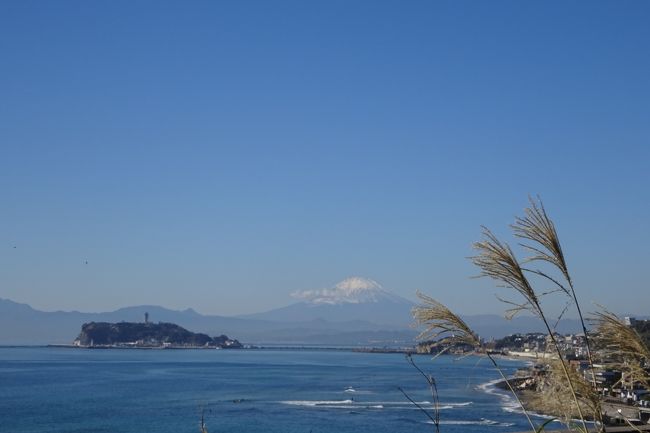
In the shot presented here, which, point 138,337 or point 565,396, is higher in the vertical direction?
point 138,337

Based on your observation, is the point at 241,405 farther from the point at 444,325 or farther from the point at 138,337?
the point at 138,337

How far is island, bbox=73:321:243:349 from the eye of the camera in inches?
5984

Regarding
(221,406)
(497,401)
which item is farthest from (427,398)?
(221,406)

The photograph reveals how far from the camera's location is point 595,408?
2.40m

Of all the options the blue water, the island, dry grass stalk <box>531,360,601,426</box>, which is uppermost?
the island

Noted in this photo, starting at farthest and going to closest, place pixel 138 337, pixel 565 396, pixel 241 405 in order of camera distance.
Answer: pixel 138 337 < pixel 241 405 < pixel 565 396

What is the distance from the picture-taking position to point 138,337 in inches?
6093

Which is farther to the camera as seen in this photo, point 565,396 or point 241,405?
point 241,405

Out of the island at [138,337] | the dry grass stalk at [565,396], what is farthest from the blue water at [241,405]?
the island at [138,337]

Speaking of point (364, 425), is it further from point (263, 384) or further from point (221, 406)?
point (263, 384)

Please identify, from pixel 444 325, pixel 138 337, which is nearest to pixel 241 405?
pixel 444 325

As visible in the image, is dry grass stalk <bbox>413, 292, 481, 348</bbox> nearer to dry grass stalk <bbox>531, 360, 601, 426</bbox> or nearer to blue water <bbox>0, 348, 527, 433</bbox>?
dry grass stalk <bbox>531, 360, 601, 426</bbox>

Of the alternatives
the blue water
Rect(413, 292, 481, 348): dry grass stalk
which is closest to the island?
the blue water

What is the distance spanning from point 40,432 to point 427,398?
19.1 m
